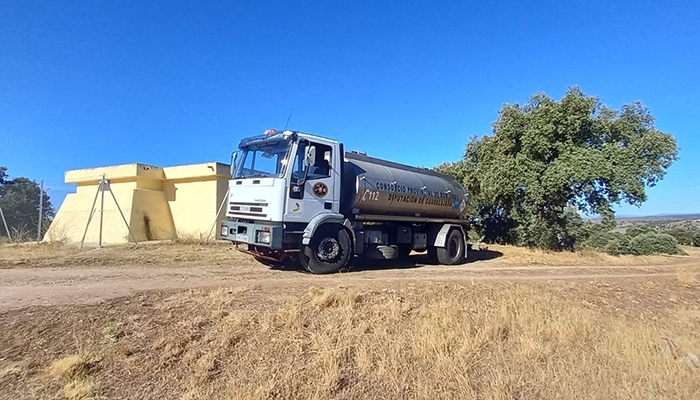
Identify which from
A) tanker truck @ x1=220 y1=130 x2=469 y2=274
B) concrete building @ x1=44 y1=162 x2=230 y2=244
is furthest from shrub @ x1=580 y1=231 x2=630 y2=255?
concrete building @ x1=44 y1=162 x2=230 y2=244

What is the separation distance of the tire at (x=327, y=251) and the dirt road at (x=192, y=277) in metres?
0.39

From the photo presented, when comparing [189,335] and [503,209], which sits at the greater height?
[503,209]

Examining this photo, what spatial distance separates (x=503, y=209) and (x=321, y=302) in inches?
736

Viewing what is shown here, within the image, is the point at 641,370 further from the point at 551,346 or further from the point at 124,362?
the point at 124,362

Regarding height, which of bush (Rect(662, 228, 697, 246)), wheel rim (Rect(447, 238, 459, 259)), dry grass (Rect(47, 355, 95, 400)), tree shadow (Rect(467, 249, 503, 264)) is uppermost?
bush (Rect(662, 228, 697, 246))

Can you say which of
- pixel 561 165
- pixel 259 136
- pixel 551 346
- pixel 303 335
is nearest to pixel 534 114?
pixel 561 165

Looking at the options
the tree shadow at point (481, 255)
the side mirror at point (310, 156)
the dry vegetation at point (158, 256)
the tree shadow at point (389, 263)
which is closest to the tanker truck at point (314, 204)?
the side mirror at point (310, 156)

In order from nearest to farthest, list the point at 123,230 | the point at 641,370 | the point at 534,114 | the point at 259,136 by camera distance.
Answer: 1. the point at 641,370
2. the point at 259,136
3. the point at 123,230
4. the point at 534,114

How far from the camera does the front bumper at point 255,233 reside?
9570mm

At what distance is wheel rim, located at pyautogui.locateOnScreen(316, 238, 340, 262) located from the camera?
1042 cm

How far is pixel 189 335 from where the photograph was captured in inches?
208

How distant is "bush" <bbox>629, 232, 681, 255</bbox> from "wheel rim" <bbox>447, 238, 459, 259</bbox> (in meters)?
15.8

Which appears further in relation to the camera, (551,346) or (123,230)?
(123,230)

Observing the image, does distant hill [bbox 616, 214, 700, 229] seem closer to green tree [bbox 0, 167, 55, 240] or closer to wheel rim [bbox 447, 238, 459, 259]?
wheel rim [bbox 447, 238, 459, 259]
